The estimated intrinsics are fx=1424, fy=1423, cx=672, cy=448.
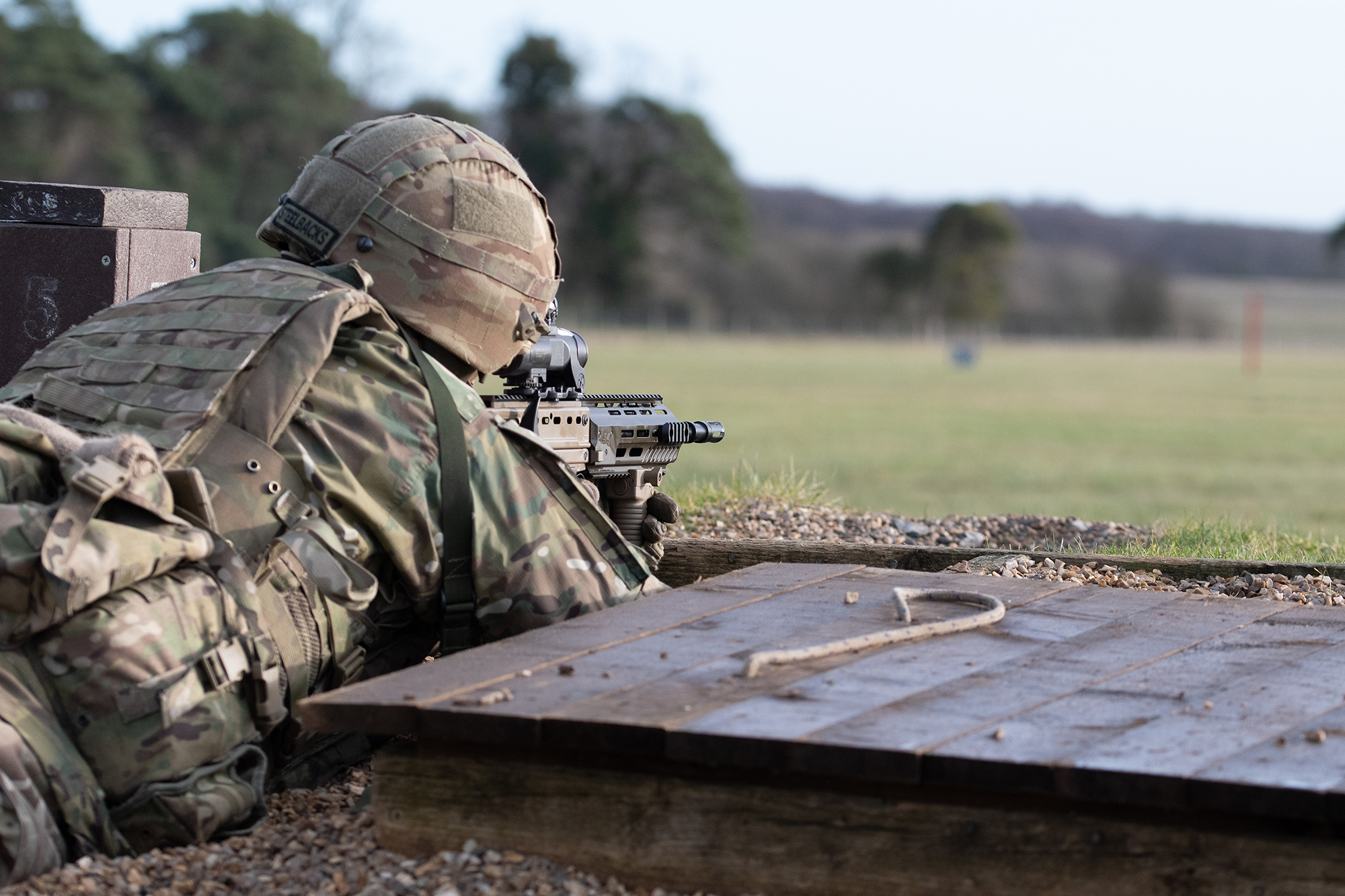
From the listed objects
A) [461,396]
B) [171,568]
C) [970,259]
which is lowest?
[171,568]

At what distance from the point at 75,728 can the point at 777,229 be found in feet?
385

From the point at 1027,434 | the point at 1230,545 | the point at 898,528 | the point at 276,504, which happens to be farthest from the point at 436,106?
the point at 276,504

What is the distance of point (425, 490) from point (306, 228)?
2.97 ft

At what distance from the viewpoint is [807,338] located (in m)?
76.1

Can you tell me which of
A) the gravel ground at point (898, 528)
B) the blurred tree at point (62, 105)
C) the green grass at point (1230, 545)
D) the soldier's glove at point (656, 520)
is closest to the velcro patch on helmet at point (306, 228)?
the soldier's glove at point (656, 520)

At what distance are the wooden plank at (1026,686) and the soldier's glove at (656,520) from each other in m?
1.82

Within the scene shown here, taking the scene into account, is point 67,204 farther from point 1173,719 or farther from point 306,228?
point 1173,719

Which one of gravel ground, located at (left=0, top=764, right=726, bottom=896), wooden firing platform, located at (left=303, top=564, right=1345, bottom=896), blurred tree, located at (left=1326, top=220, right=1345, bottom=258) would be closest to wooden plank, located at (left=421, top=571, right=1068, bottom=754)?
wooden firing platform, located at (left=303, top=564, right=1345, bottom=896)

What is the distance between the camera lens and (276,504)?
10.0ft

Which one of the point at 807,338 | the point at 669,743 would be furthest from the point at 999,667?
the point at 807,338

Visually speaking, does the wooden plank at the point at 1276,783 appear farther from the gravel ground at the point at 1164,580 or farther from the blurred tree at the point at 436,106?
the blurred tree at the point at 436,106

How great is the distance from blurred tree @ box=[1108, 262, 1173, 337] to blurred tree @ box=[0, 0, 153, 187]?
70.5 metres

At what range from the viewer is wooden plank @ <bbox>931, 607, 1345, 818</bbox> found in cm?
224

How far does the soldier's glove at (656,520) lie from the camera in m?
4.88
